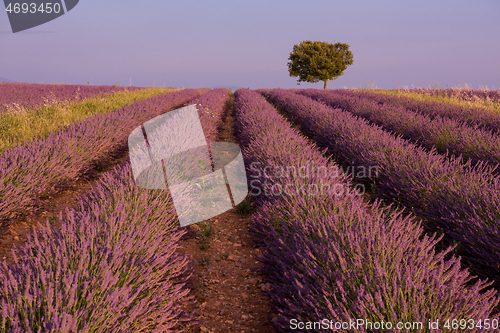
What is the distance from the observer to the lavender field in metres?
1.42

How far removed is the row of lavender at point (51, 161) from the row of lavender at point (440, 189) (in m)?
4.64

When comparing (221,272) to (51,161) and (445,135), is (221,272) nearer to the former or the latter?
(51,161)

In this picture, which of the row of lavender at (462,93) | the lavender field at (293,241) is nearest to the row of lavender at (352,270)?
the lavender field at (293,241)

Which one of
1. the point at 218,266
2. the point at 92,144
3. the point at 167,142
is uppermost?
the point at 167,142

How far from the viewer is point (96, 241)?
1900 mm

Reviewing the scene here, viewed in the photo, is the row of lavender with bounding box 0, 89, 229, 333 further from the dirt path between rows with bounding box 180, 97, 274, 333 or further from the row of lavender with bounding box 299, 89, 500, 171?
the row of lavender with bounding box 299, 89, 500, 171

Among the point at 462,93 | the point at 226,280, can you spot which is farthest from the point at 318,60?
the point at 226,280

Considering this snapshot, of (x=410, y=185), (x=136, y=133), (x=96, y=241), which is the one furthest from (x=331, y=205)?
(x=136, y=133)

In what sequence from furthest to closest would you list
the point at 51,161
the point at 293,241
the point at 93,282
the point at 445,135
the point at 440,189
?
the point at 445,135 < the point at 51,161 < the point at 440,189 < the point at 293,241 < the point at 93,282

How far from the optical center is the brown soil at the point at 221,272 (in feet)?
7.13

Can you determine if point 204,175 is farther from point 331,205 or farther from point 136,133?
point 136,133

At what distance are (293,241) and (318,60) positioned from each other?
31267 mm

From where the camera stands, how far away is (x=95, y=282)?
5.06ft

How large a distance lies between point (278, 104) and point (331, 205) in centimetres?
1116
